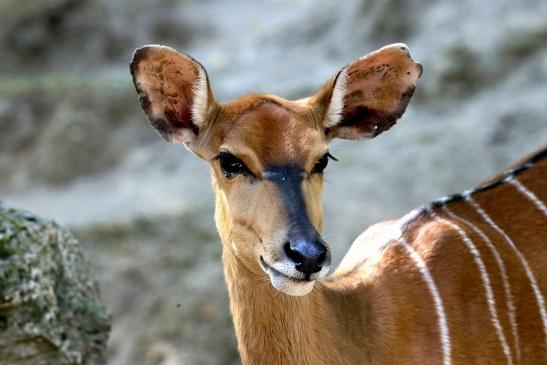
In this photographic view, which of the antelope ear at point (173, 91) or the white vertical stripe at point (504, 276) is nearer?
the antelope ear at point (173, 91)

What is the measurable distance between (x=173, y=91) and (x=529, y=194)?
1588 millimetres

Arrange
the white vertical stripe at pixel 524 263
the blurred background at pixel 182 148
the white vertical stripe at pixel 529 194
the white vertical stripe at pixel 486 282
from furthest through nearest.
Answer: the blurred background at pixel 182 148, the white vertical stripe at pixel 529 194, the white vertical stripe at pixel 524 263, the white vertical stripe at pixel 486 282

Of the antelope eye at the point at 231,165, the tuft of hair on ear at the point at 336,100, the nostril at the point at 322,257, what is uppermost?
the tuft of hair on ear at the point at 336,100

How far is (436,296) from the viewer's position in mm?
4027

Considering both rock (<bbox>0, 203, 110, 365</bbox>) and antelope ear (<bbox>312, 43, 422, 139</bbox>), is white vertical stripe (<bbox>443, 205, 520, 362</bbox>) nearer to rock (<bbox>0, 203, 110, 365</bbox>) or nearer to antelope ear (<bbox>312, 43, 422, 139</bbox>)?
antelope ear (<bbox>312, 43, 422, 139</bbox>)

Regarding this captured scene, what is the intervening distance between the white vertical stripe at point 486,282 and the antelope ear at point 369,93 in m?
0.50

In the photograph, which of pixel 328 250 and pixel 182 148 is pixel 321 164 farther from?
pixel 182 148

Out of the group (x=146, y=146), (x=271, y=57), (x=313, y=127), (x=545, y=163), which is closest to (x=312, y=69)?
(x=271, y=57)

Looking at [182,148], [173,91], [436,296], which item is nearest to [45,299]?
[173,91]

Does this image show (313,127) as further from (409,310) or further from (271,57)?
(271,57)

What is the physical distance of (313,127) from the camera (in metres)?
3.78

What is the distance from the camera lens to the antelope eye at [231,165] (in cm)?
365

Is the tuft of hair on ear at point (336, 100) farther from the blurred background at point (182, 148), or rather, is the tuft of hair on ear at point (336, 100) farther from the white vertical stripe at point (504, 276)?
the blurred background at point (182, 148)

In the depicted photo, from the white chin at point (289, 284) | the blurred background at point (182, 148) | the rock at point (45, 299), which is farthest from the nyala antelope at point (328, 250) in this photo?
the blurred background at point (182, 148)
